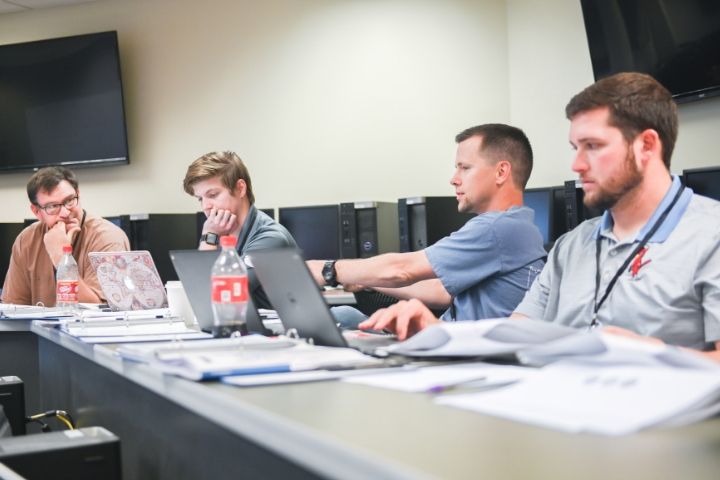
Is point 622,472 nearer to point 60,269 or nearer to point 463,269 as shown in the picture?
point 463,269

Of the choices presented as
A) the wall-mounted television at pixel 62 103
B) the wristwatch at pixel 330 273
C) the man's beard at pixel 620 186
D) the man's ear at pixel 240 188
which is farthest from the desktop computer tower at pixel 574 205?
the wall-mounted television at pixel 62 103

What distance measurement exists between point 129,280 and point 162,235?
92.3 inches

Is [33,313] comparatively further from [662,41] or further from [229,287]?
[662,41]

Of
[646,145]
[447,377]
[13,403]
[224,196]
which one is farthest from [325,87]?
[447,377]

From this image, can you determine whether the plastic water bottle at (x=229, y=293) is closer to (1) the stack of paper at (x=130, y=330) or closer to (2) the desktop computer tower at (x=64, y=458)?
(1) the stack of paper at (x=130, y=330)

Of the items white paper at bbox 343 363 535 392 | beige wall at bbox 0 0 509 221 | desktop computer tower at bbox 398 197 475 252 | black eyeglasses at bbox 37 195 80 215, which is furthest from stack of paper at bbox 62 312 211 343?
beige wall at bbox 0 0 509 221

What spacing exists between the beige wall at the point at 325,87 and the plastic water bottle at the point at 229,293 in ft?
8.79

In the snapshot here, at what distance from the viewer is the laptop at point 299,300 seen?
4.58 feet

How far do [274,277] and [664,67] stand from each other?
246cm

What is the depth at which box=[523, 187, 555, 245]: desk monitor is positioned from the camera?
12.0 feet

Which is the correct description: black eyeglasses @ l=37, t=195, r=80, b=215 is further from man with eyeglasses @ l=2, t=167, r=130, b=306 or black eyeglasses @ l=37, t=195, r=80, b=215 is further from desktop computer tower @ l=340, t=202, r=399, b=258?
desktop computer tower @ l=340, t=202, r=399, b=258

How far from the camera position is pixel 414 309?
1564mm

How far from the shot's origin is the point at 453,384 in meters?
1.03

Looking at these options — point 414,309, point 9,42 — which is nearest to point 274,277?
point 414,309
